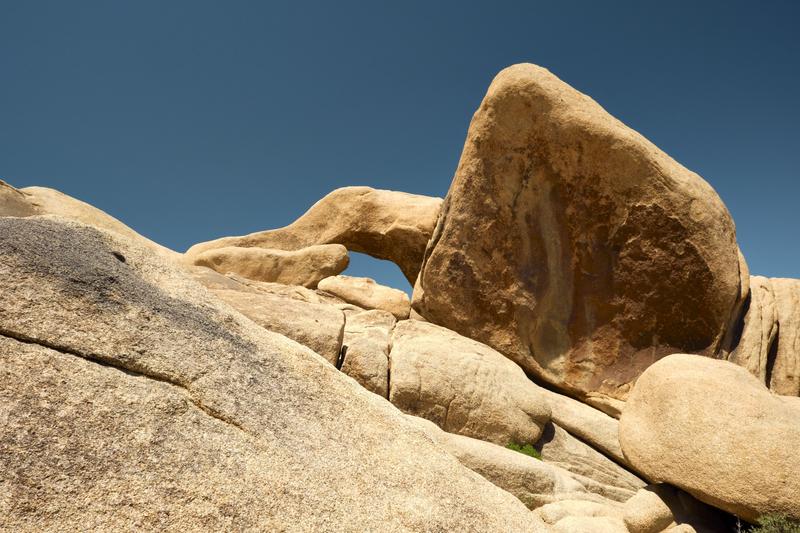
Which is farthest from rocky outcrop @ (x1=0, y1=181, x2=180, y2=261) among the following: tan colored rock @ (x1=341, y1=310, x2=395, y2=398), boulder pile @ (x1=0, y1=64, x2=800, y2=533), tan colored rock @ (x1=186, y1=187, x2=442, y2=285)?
tan colored rock @ (x1=341, y1=310, x2=395, y2=398)

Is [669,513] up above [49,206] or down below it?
below

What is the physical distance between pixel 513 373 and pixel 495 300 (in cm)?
230

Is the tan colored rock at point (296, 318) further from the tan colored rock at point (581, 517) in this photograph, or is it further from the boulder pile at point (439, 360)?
the tan colored rock at point (581, 517)

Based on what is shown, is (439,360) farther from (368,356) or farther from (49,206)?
(49,206)

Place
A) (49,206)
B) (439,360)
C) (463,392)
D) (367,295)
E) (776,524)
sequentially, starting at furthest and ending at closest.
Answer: (49,206) < (367,295) < (439,360) < (463,392) < (776,524)

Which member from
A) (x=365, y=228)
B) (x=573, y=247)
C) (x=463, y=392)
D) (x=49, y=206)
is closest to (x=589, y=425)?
(x=463, y=392)

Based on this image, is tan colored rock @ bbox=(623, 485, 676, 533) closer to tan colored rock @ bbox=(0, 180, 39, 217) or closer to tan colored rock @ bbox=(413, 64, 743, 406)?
tan colored rock @ bbox=(413, 64, 743, 406)

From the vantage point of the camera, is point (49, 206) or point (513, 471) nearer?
point (513, 471)

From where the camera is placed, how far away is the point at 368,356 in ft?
26.7

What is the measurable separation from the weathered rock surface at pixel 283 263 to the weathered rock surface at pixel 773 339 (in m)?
9.45

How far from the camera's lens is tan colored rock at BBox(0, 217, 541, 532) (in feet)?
7.91

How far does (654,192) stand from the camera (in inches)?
379

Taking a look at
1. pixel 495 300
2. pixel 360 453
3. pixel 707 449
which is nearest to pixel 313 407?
pixel 360 453

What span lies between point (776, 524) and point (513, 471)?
2.72 m
